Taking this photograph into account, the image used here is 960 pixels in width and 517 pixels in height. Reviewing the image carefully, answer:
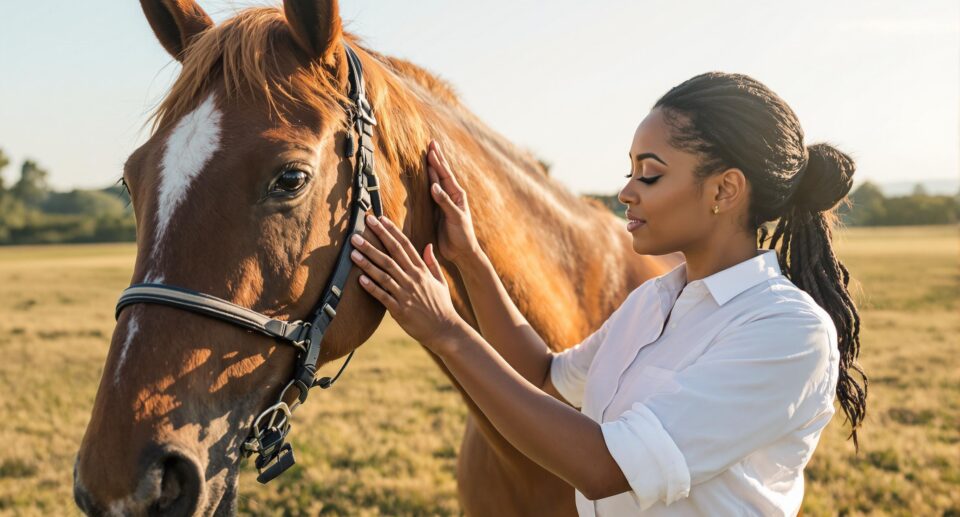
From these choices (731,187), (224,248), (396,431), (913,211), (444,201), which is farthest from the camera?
(913,211)

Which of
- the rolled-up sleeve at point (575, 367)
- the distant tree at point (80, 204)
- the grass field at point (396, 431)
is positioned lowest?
the distant tree at point (80, 204)

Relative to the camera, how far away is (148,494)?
161cm

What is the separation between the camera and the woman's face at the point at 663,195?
1.94 meters

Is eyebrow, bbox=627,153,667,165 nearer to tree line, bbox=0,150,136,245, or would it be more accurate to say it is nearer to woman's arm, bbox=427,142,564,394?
woman's arm, bbox=427,142,564,394

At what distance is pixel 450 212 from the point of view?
93.7 inches

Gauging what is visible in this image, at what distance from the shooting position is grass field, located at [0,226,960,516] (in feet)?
18.7

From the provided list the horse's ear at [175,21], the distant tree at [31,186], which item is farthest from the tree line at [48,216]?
the horse's ear at [175,21]

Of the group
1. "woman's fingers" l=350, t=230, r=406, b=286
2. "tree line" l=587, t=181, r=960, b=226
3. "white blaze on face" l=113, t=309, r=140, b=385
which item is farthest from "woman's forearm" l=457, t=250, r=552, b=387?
"tree line" l=587, t=181, r=960, b=226

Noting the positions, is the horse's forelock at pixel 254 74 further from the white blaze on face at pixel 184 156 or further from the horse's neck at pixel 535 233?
the horse's neck at pixel 535 233

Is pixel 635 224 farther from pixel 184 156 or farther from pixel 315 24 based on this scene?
pixel 184 156

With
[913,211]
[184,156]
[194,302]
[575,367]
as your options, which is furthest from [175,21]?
[913,211]

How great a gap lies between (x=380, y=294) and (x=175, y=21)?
1307 mm

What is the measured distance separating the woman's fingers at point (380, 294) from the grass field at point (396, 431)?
51.7 inches

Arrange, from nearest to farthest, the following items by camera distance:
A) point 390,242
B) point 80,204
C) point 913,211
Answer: point 390,242 → point 913,211 → point 80,204
